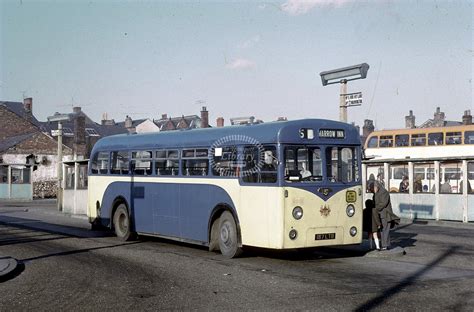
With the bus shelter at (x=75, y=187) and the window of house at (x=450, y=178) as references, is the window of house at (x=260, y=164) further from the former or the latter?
the bus shelter at (x=75, y=187)

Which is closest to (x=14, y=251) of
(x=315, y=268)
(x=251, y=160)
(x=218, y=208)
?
(x=218, y=208)

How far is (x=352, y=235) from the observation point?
13891mm

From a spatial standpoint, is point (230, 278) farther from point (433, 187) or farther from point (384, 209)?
point (433, 187)

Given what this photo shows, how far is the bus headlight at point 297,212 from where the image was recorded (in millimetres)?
12992

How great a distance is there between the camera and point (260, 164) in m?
13.5

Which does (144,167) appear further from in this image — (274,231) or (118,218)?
(274,231)

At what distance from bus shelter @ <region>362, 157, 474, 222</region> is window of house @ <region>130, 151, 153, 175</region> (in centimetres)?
1013

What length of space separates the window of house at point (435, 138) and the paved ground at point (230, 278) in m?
20.4

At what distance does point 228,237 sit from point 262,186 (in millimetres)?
1669

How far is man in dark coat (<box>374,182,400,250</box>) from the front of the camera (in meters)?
15.1

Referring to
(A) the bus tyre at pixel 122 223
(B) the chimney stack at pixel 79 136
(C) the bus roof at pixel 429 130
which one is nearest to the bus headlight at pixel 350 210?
(A) the bus tyre at pixel 122 223

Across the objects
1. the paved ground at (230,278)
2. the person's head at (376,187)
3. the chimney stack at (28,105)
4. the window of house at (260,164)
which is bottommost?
the paved ground at (230,278)

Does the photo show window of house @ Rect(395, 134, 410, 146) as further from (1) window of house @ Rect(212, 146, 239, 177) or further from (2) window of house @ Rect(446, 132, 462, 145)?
(1) window of house @ Rect(212, 146, 239, 177)

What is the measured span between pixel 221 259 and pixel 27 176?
44310 mm
